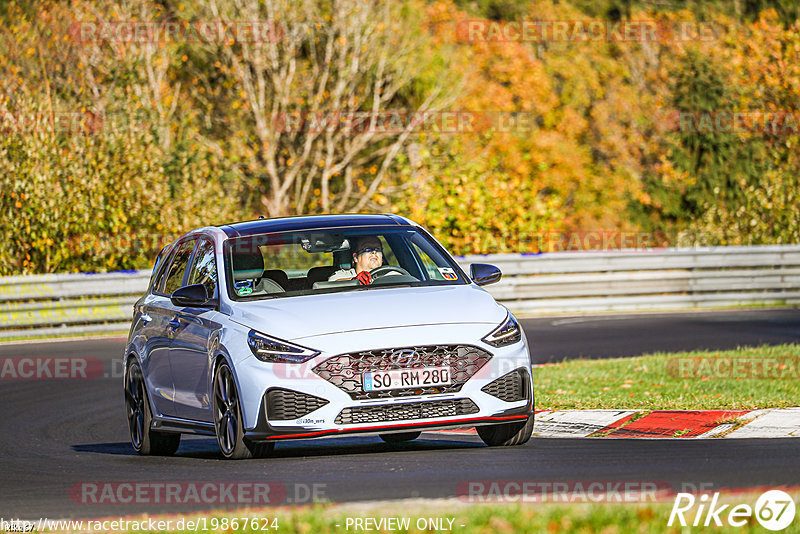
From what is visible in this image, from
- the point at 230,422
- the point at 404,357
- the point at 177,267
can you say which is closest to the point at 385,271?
the point at 404,357

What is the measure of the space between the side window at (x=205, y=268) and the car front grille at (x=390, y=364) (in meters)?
→ 1.51

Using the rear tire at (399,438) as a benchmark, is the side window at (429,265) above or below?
above

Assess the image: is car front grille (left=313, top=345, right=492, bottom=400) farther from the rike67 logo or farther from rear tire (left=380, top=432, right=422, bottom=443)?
the rike67 logo

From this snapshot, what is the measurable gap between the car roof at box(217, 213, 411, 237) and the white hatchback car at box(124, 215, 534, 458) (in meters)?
0.02

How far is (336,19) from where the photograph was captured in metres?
38.0

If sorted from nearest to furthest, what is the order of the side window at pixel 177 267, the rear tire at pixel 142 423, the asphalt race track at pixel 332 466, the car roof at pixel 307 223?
the asphalt race track at pixel 332 466 → the car roof at pixel 307 223 → the rear tire at pixel 142 423 → the side window at pixel 177 267

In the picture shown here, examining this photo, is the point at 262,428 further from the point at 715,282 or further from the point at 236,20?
the point at 236,20

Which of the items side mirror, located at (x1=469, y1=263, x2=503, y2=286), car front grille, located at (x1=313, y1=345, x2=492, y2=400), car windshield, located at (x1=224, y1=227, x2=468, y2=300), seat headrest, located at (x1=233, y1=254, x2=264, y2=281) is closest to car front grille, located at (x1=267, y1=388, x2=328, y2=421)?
car front grille, located at (x1=313, y1=345, x2=492, y2=400)

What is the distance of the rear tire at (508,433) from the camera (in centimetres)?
985

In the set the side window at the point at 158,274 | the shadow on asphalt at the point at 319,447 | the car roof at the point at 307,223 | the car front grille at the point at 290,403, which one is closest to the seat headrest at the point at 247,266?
the car roof at the point at 307,223

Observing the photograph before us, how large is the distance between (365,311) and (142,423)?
2.91 metres

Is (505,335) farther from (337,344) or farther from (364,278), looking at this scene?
(364,278)

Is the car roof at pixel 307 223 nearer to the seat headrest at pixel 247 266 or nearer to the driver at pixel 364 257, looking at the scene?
the driver at pixel 364 257

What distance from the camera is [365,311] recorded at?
9.34 m
